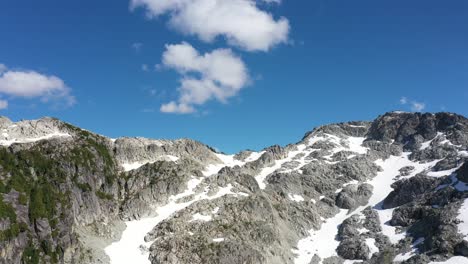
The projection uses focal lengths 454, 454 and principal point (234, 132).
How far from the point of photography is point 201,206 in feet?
486

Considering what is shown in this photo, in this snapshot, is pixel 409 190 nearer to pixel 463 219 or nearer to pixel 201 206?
pixel 463 219

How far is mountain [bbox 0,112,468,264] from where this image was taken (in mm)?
121750

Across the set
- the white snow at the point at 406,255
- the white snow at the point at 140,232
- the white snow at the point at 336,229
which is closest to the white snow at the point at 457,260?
the white snow at the point at 406,255

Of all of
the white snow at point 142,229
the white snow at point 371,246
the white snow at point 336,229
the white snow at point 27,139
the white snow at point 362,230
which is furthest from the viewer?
the white snow at point 362,230

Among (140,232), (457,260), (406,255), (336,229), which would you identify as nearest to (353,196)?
(336,229)

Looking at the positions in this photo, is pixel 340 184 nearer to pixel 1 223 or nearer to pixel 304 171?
pixel 304 171

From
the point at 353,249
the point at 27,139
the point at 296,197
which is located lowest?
the point at 353,249

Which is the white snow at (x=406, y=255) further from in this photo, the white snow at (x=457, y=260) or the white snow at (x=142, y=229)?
the white snow at (x=142, y=229)

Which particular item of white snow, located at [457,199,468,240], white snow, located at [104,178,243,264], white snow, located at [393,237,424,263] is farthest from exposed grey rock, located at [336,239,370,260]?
white snow, located at [104,178,243,264]

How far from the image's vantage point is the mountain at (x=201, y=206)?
122m

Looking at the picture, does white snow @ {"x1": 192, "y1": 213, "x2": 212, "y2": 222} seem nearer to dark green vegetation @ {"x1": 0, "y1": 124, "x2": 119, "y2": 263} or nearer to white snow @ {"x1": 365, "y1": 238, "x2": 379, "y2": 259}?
dark green vegetation @ {"x1": 0, "y1": 124, "x2": 119, "y2": 263}

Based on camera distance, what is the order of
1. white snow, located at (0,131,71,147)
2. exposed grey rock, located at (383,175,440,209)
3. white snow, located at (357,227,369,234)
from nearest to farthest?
white snow, located at (0,131,71,147) → white snow, located at (357,227,369,234) → exposed grey rock, located at (383,175,440,209)

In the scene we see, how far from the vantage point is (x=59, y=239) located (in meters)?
117

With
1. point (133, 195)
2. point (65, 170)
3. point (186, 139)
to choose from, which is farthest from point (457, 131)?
point (65, 170)
